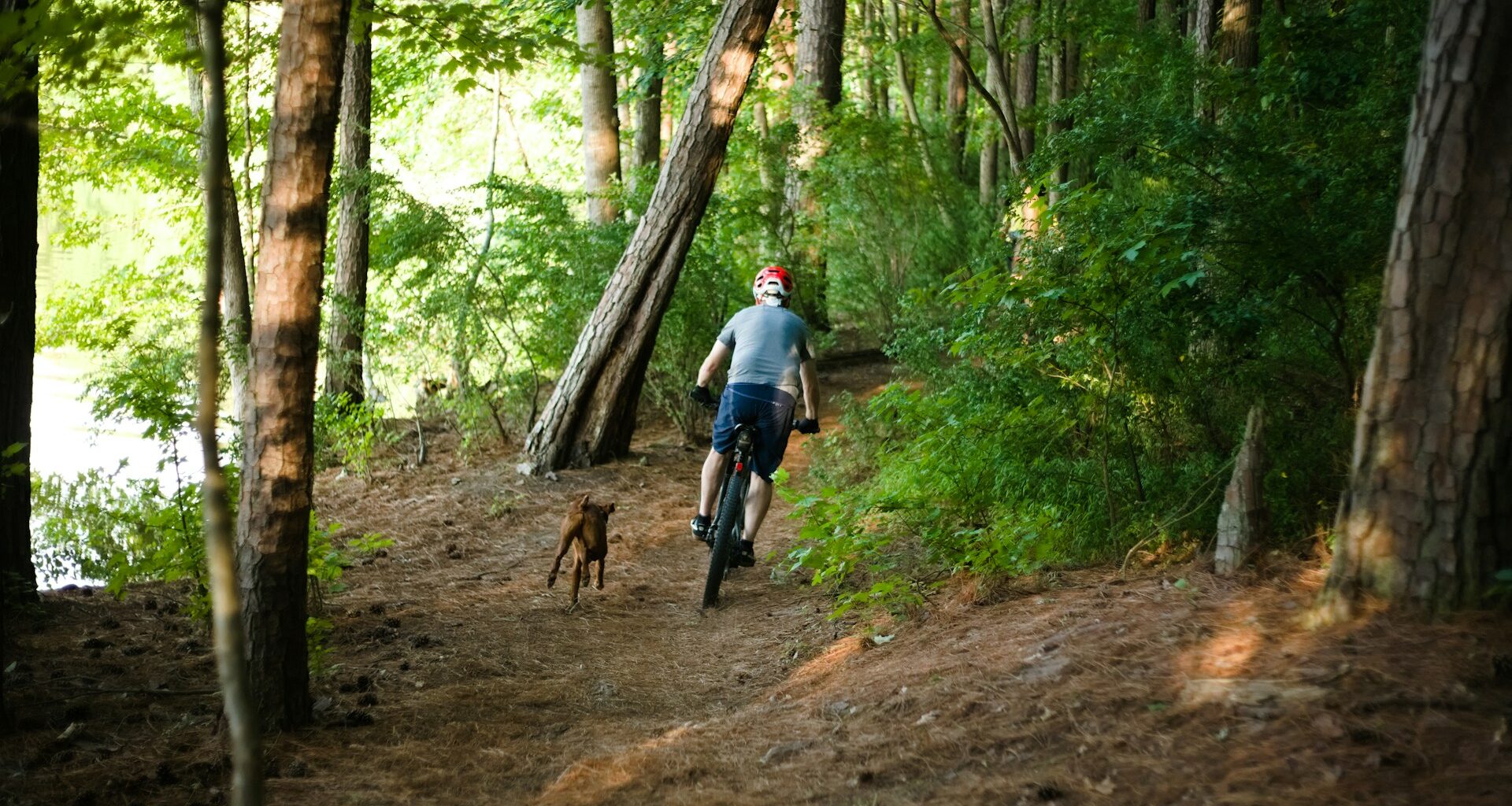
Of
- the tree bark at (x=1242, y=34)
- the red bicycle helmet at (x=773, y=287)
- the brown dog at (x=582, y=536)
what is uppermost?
the tree bark at (x=1242, y=34)

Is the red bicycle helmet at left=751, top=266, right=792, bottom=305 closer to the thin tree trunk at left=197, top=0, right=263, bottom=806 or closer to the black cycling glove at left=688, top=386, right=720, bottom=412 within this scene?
the black cycling glove at left=688, top=386, right=720, bottom=412

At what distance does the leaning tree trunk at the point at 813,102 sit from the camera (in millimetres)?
14750

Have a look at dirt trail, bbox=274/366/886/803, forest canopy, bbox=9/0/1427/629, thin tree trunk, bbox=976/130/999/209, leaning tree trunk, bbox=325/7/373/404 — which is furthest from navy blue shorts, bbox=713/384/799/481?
thin tree trunk, bbox=976/130/999/209

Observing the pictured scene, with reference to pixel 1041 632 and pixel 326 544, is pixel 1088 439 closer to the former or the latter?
pixel 1041 632

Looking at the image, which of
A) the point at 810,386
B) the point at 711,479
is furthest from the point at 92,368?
the point at 810,386

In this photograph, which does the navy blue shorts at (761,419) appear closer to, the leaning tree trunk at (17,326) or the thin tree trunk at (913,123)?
the leaning tree trunk at (17,326)

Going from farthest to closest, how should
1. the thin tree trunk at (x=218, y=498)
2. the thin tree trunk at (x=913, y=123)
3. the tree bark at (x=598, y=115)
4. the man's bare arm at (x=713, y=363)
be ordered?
the thin tree trunk at (x=913, y=123)
the tree bark at (x=598, y=115)
the man's bare arm at (x=713, y=363)
the thin tree trunk at (x=218, y=498)

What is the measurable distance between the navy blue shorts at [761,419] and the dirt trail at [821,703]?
913 mm

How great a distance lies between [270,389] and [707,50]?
738 cm

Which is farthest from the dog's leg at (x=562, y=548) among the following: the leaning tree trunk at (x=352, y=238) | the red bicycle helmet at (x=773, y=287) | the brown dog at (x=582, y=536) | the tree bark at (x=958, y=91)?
the tree bark at (x=958, y=91)

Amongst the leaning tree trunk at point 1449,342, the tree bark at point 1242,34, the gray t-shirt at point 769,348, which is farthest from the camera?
the tree bark at point 1242,34

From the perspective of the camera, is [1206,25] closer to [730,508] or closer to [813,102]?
[813,102]

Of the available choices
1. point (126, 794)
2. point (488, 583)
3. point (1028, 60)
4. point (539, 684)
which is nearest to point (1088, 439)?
point (539, 684)

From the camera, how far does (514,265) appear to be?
12.4m
